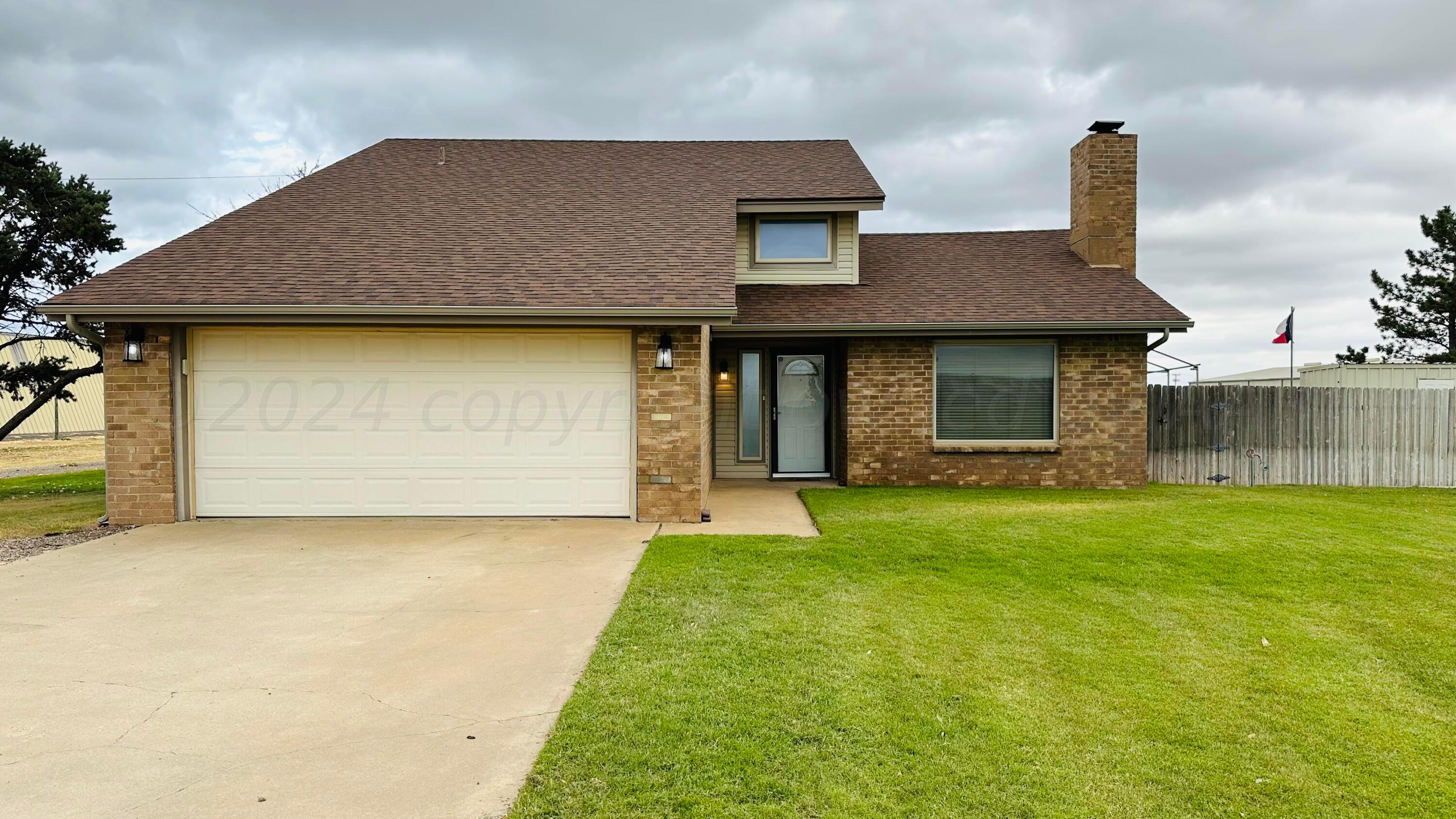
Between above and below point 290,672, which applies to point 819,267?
above

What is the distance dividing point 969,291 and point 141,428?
11.3 m

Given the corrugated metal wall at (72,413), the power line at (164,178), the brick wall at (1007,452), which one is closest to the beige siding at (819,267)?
the brick wall at (1007,452)

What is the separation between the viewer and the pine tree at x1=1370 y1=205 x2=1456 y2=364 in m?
23.0

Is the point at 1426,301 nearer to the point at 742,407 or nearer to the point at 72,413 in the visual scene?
the point at 742,407

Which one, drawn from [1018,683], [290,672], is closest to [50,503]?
[290,672]

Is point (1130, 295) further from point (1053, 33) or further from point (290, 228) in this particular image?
point (290, 228)

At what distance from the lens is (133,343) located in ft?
28.3

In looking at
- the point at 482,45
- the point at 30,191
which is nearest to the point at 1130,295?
the point at 482,45

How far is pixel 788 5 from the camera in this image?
45.9 ft

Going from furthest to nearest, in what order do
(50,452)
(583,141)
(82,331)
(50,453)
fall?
(50,452) < (50,453) < (583,141) < (82,331)

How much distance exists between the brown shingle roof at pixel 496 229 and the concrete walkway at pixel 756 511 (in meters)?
2.46

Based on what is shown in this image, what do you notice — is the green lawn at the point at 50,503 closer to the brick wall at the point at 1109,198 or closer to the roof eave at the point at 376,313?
the roof eave at the point at 376,313

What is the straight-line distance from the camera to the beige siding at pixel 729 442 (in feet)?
42.1

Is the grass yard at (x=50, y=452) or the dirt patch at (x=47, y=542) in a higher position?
the grass yard at (x=50, y=452)
